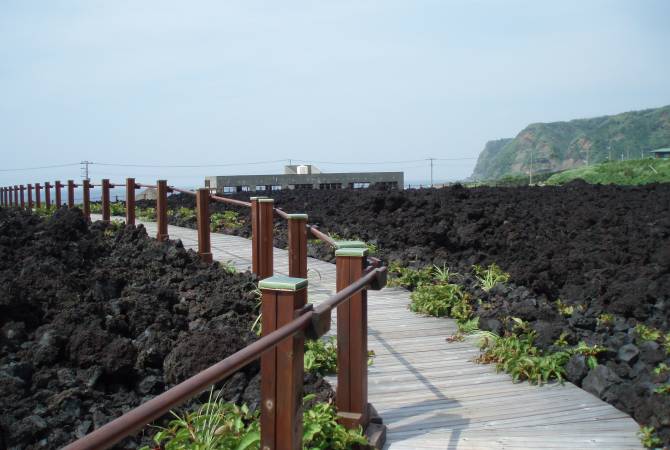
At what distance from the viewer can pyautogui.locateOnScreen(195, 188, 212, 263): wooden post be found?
9234 mm

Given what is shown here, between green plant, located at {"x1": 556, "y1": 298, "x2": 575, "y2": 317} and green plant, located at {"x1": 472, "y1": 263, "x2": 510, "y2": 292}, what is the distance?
0.79 m

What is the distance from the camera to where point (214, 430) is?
3809 mm

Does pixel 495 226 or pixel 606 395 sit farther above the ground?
pixel 495 226

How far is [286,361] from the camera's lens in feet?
10.1

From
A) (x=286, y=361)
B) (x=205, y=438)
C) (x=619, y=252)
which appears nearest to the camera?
(x=286, y=361)

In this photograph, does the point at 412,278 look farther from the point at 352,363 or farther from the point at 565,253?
the point at 352,363

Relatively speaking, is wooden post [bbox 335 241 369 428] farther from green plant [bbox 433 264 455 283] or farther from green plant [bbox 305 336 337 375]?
green plant [bbox 433 264 455 283]

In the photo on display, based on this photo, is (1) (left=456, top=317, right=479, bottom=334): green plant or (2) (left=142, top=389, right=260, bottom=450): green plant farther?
(1) (left=456, top=317, right=479, bottom=334): green plant

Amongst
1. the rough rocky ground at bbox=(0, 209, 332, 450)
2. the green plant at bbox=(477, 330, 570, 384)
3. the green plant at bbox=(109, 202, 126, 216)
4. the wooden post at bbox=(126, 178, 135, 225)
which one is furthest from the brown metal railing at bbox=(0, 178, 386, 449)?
the green plant at bbox=(109, 202, 126, 216)

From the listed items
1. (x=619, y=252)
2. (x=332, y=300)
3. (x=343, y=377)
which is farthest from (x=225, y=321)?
(x=619, y=252)

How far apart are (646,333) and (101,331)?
4.54 meters

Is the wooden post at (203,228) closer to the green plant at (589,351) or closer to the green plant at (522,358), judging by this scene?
the green plant at (522,358)

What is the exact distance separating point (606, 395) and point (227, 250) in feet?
24.5

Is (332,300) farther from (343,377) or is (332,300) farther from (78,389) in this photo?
(78,389)
